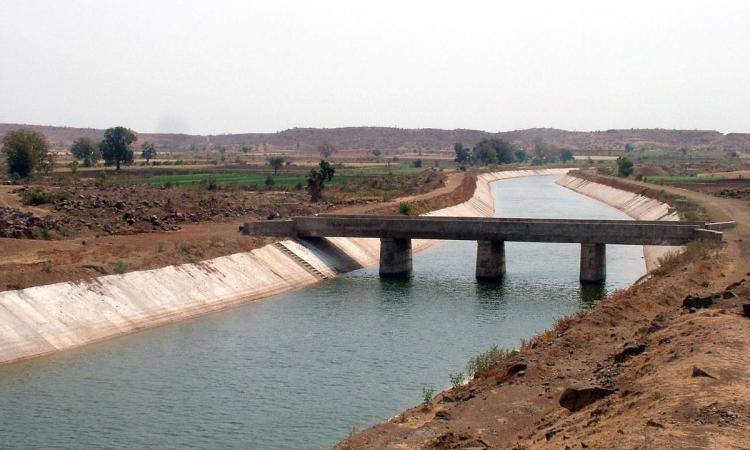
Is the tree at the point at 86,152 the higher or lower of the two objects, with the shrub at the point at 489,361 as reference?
higher

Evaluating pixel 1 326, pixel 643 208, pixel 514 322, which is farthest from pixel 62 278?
pixel 643 208

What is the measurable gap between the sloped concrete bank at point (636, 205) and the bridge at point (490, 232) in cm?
428

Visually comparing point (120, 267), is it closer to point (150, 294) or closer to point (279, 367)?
point (150, 294)

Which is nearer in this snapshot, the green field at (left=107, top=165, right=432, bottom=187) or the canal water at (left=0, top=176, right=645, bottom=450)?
the canal water at (left=0, top=176, right=645, bottom=450)

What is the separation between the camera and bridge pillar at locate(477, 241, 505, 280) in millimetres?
63375

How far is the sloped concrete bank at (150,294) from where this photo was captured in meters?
41.8

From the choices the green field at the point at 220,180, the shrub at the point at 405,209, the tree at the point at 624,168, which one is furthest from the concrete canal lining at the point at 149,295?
the tree at the point at 624,168

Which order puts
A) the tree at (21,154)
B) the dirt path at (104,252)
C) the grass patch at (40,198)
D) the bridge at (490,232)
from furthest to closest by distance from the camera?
the tree at (21,154) < the grass patch at (40,198) < the bridge at (490,232) < the dirt path at (104,252)

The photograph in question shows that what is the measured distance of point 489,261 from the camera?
2501 inches

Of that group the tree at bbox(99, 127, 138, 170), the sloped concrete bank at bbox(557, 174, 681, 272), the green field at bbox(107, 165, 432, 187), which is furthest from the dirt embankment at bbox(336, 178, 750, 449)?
the tree at bbox(99, 127, 138, 170)

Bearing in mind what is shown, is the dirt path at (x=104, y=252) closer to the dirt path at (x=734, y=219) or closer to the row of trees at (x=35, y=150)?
the dirt path at (x=734, y=219)

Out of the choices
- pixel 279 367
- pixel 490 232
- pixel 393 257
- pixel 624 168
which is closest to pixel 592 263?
pixel 490 232

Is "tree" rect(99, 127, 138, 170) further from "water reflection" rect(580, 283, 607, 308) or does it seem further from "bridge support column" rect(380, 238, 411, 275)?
"water reflection" rect(580, 283, 607, 308)

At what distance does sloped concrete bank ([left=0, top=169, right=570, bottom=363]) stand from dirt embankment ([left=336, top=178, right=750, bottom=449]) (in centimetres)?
2012
